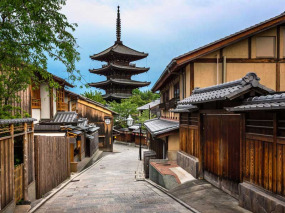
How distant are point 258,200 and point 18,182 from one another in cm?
702

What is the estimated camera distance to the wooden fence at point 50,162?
8.60 meters

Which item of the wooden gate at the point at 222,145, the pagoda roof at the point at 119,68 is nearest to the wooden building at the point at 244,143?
the wooden gate at the point at 222,145

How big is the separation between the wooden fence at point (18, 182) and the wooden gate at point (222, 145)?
6849mm

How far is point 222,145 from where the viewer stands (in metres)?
8.23

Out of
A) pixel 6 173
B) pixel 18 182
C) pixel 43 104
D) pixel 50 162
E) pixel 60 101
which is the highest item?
pixel 60 101

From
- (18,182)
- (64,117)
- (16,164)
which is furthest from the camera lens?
(64,117)

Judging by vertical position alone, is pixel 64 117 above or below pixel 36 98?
below

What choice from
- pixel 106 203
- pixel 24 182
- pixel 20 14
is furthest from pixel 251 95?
pixel 24 182

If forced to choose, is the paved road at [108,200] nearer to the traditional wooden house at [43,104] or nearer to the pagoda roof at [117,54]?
the traditional wooden house at [43,104]

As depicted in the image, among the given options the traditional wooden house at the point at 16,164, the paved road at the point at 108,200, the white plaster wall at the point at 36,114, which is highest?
the white plaster wall at the point at 36,114

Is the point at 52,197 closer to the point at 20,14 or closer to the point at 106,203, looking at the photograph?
the point at 106,203

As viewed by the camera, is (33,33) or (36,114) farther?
(36,114)

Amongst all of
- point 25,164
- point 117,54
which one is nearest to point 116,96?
point 117,54

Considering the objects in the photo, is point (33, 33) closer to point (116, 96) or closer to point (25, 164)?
point (25, 164)
